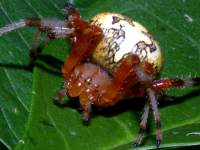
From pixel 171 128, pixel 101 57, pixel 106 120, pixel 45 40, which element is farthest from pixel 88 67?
pixel 171 128

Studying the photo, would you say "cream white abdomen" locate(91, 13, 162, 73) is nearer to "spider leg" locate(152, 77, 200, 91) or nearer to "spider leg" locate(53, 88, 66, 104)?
"spider leg" locate(152, 77, 200, 91)

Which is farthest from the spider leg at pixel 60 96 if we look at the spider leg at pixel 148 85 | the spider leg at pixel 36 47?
the spider leg at pixel 148 85

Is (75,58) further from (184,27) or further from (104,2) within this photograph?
(184,27)

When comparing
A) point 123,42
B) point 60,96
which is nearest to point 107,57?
point 123,42

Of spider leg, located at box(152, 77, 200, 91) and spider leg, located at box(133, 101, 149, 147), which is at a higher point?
spider leg, located at box(152, 77, 200, 91)

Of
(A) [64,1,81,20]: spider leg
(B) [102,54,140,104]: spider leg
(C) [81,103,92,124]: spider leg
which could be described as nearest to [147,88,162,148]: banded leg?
(B) [102,54,140,104]: spider leg

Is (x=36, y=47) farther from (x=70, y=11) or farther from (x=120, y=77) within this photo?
(x=120, y=77)

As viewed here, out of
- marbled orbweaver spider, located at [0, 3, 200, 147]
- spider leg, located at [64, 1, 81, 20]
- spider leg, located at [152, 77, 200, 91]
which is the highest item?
spider leg, located at [64, 1, 81, 20]
